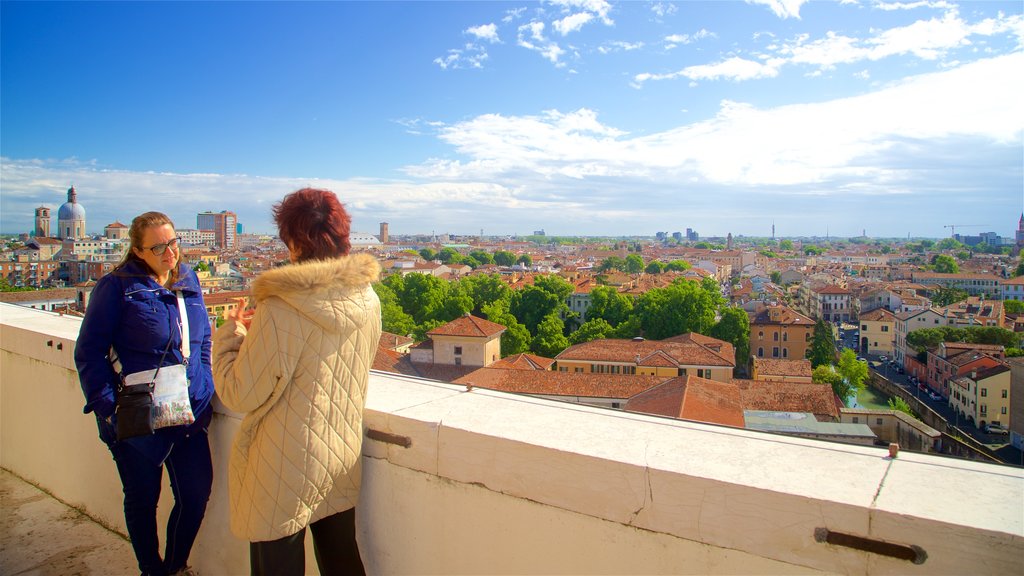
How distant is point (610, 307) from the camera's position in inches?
1379

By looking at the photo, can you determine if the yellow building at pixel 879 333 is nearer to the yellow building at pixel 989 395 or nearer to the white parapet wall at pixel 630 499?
the yellow building at pixel 989 395

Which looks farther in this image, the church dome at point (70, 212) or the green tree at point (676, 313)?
the church dome at point (70, 212)

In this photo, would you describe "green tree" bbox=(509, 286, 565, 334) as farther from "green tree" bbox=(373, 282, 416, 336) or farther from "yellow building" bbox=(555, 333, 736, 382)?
"yellow building" bbox=(555, 333, 736, 382)

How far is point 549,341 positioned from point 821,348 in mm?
14174

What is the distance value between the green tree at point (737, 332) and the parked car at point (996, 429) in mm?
9849

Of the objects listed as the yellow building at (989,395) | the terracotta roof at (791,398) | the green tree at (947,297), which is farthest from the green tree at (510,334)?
the green tree at (947,297)

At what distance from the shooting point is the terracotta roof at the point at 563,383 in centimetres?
1670

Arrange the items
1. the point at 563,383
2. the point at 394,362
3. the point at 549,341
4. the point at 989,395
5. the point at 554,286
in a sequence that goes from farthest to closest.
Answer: the point at 554,286, the point at 549,341, the point at 989,395, the point at 394,362, the point at 563,383

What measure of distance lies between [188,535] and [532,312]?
1307 inches

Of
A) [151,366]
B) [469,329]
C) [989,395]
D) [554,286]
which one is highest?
[151,366]

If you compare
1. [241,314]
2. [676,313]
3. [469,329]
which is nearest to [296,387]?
[241,314]

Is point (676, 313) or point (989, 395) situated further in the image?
point (676, 313)

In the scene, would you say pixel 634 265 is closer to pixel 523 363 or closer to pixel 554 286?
pixel 554 286

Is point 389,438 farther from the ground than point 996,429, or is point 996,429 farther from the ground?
point 389,438
